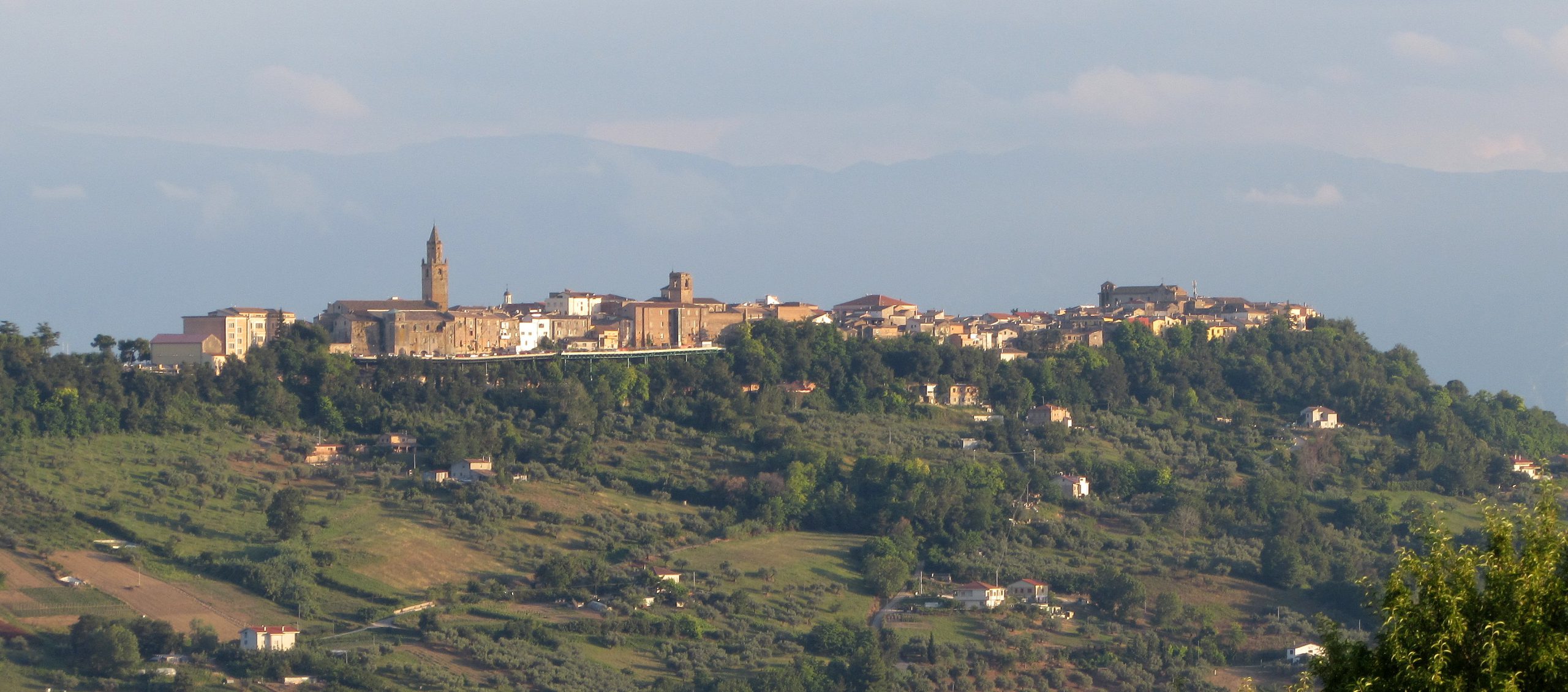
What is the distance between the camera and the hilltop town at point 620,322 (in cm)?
5784

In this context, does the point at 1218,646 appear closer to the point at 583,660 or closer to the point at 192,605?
the point at 583,660

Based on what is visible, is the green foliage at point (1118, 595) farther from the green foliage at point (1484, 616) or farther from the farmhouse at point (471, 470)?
the green foliage at point (1484, 616)

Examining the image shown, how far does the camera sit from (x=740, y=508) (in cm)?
4984

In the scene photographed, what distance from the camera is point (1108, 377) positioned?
207 ft

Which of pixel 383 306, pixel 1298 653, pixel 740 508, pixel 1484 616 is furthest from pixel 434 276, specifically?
pixel 1484 616

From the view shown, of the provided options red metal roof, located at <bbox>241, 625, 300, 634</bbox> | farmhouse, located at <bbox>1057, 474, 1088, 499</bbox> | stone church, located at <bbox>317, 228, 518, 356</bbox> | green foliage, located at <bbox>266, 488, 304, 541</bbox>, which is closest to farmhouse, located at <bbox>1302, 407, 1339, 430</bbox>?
farmhouse, located at <bbox>1057, 474, 1088, 499</bbox>

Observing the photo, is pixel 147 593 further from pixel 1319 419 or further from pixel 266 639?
pixel 1319 419

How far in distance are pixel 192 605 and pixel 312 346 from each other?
57.6ft

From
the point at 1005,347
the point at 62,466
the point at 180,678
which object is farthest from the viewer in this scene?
the point at 1005,347

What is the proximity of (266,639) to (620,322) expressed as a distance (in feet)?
95.5

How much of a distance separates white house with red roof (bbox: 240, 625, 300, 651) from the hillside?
74 cm

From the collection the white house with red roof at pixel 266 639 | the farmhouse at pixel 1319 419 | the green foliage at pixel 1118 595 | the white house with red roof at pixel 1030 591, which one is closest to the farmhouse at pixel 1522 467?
the farmhouse at pixel 1319 419

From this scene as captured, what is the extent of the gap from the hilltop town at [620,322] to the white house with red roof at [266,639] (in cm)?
1956

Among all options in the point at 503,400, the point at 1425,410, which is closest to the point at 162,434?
the point at 503,400
